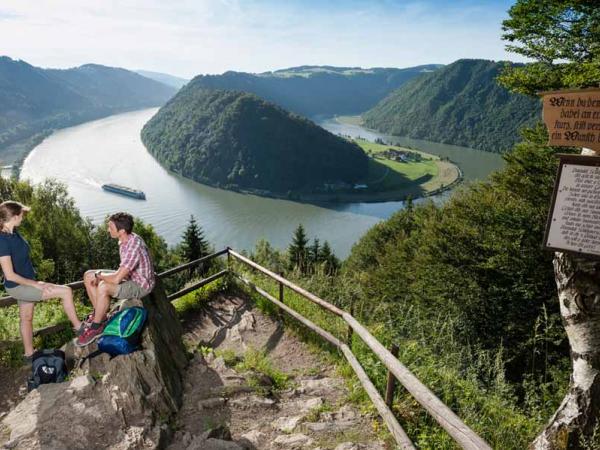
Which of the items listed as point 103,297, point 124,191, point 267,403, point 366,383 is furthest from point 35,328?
point 124,191

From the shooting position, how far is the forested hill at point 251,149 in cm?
12556

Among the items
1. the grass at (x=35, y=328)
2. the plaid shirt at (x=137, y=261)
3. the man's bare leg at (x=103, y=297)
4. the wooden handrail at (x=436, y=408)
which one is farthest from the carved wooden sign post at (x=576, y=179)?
the grass at (x=35, y=328)

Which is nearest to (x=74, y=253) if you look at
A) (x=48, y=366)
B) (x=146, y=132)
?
(x=48, y=366)

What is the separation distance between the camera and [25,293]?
4750mm

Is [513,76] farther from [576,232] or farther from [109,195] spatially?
[109,195]

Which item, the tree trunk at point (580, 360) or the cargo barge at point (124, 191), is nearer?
the tree trunk at point (580, 360)

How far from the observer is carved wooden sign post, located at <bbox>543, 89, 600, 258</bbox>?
2.96 m

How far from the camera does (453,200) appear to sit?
72.1 feet

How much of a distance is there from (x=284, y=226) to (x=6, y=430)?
266 ft

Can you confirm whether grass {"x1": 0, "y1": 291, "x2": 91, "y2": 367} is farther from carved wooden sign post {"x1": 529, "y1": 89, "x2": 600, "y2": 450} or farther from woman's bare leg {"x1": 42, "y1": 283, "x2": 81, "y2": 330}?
carved wooden sign post {"x1": 529, "y1": 89, "x2": 600, "y2": 450}

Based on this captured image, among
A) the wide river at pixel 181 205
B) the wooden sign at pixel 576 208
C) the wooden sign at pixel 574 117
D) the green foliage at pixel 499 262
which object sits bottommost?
the wide river at pixel 181 205

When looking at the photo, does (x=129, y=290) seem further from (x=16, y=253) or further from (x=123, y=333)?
(x=16, y=253)

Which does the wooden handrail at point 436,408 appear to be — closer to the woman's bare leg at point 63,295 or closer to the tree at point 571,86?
the tree at point 571,86

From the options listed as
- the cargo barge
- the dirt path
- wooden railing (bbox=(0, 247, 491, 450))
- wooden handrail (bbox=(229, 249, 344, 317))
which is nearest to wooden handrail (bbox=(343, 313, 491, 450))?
wooden railing (bbox=(0, 247, 491, 450))
